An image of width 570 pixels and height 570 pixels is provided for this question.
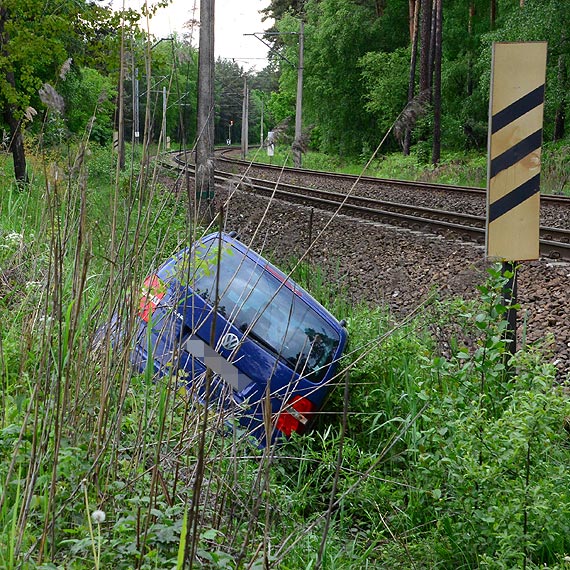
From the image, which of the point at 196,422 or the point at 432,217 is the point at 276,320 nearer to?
the point at 196,422

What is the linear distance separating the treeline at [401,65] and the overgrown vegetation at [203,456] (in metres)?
25.0

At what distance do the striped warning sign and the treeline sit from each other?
23968 mm

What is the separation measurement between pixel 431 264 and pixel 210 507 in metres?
6.48

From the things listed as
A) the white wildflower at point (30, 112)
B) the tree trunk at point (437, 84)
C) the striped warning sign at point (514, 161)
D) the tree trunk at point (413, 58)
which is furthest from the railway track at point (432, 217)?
the tree trunk at point (413, 58)

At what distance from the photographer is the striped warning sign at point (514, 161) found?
3943 millimetres

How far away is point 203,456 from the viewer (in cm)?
156

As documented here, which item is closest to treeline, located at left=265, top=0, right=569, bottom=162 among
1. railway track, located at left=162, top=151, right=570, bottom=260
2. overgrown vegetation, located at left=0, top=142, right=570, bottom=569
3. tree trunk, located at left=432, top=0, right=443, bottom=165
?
tree trunk, located at left=432, top=0, right=443, bottom=165

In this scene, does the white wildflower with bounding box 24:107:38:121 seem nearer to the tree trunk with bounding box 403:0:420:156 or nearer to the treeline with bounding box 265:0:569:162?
the treeline with bounding box 265:0:569:162

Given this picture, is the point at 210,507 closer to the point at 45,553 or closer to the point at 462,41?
the point at 45,553

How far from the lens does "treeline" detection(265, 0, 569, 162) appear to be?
28672mm

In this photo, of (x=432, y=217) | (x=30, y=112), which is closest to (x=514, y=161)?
(x=30, y=112)

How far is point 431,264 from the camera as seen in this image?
848cm

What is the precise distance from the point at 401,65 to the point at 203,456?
39257mm

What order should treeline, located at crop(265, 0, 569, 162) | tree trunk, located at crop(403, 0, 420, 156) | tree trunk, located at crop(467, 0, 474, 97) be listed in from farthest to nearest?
tree trunk, located at crop(467, 0, 474, 97)
tree trunk, located at crop(403, 0, 420, 156)
treeline, located at crop(265, 0, 569, 162)
